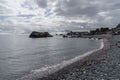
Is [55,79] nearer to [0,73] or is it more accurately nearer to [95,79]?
[95,79]

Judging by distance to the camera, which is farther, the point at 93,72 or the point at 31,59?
the point at 31,59

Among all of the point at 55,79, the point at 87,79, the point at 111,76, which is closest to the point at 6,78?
the point at 55,79

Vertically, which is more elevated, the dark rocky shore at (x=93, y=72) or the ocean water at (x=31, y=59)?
the dark rocky shore at (x=93, y=72)

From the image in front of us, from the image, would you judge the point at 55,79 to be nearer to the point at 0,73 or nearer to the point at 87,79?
the point at 87,79

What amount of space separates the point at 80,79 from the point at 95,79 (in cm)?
144

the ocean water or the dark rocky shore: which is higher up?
the dark rocky shore

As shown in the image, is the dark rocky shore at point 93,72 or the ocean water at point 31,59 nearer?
the dark rocky shore at point 93,72

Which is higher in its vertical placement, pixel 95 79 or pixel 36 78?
pixel 95 79

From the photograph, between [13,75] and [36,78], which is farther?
[13,75]

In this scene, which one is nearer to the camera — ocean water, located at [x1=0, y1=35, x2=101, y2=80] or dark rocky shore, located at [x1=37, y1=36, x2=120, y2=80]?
dark rocky shore, located at [x1=37, y1=36, x2=120, y2=80]

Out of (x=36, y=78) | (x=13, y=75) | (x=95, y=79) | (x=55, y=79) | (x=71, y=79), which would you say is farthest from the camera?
(x=13, y=75)

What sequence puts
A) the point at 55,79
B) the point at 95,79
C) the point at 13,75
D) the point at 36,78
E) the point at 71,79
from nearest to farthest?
the point at 95,79 < the point at 71,79 < the point at 55,79 < the point at 36,78 < the point at 13,75

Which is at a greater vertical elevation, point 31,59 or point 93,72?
point 93,72

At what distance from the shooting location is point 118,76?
50.6 feet
